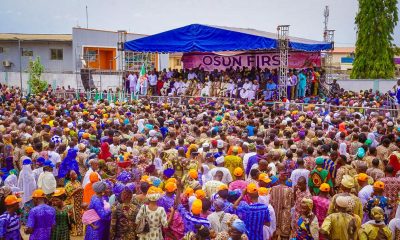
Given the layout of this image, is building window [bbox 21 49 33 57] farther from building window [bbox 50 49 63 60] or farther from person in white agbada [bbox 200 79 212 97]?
person in white agbada [bbox 200 79 212 97]

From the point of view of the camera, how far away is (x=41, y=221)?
6.07 metres

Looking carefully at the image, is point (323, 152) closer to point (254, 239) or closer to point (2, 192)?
point (254, 239)

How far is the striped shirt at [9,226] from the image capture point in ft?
19.4

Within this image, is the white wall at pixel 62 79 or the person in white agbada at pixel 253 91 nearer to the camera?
the person in white agbada at pixel 253 91

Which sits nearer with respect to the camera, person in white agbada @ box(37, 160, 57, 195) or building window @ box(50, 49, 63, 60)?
person in white agbada @ box(37, 160, 57, 195)

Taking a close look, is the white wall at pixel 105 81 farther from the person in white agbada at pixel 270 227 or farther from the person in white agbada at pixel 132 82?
the person in white agbada at pixel 270 227

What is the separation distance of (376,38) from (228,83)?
64.2ft

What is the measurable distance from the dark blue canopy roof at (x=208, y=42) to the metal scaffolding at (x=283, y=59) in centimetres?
31

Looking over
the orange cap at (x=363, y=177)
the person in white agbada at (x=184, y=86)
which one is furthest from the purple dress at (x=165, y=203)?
the person in white agbada at (x=184, y=86)

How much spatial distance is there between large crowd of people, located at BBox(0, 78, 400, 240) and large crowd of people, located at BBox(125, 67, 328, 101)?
9.60 m

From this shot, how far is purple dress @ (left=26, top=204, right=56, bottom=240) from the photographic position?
602 centimetres

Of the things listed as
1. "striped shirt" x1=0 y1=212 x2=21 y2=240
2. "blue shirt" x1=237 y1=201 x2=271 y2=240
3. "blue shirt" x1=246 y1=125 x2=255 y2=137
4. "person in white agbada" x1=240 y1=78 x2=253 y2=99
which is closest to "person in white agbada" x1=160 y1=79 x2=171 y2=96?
"person in white agbada" x1=240 y1=78 x2=253 y2=99

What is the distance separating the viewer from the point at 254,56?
26031mm

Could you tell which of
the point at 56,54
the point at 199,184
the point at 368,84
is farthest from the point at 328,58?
the point at 199,184
